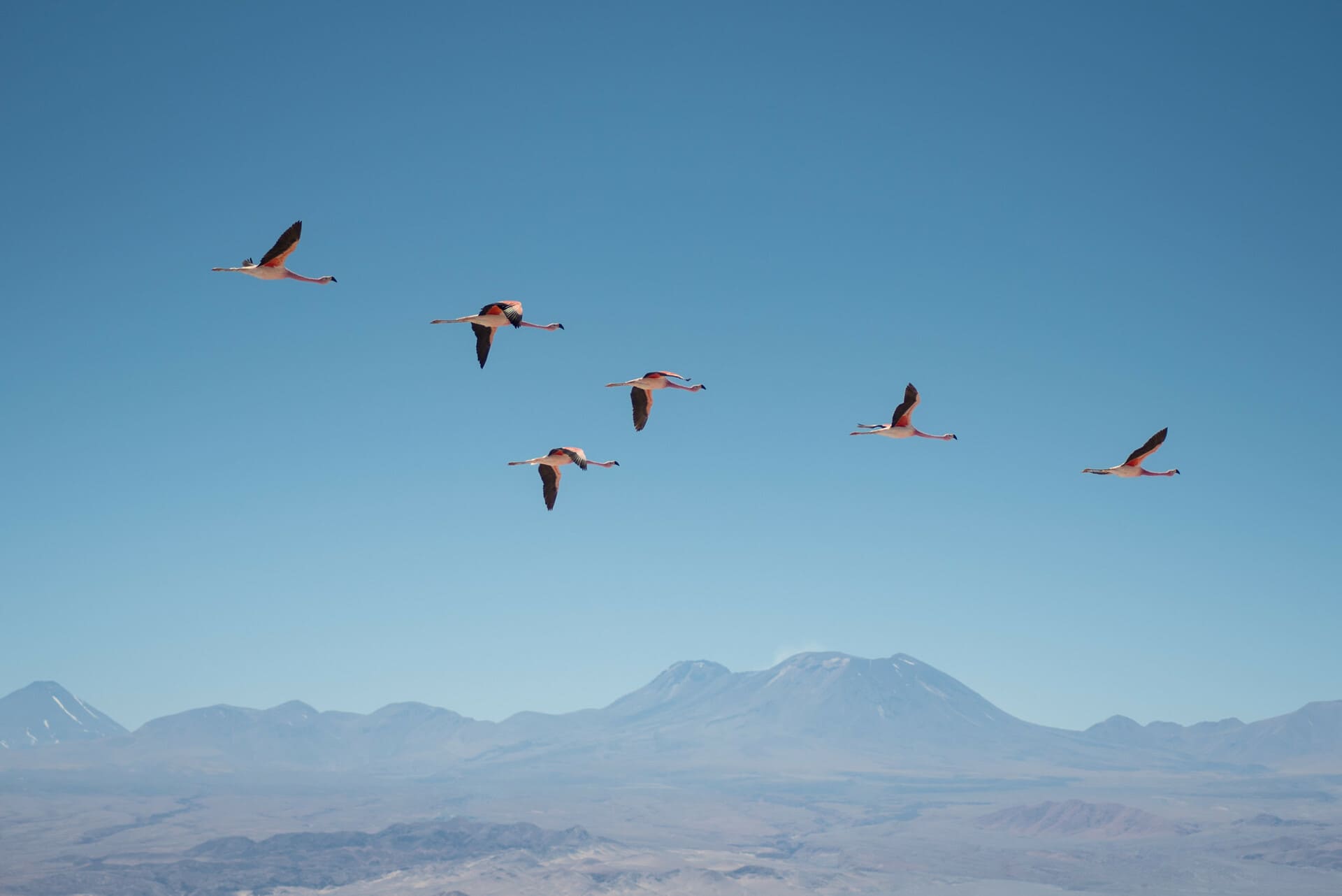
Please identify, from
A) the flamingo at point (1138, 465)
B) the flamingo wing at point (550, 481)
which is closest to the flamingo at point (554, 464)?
the flamingo wing at point (550, 481)

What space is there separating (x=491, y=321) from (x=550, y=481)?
21.4ft

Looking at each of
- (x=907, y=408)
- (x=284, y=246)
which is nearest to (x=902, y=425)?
(x=907, y=408)

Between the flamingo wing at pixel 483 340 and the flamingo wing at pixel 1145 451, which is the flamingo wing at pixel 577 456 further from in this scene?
the flamingo wing at pixel 1145 451

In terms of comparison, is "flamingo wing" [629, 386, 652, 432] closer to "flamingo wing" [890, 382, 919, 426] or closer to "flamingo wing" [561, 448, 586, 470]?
"flamingo wing" [561, 448, 586, 470]

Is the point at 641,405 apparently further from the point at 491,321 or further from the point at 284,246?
the point at 284,246

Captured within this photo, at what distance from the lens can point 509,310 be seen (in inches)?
1213

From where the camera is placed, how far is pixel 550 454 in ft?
114

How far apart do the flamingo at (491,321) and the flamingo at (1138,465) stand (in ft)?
60.3

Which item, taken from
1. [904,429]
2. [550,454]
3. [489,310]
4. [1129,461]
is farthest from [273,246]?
[1129,461]

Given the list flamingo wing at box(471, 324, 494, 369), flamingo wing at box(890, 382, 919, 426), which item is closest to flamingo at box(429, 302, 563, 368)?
flamingo wing at box(471, 324, 494, 369)

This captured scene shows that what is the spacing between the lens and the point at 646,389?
3462 cm

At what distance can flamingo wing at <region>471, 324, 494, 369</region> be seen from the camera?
107 feet

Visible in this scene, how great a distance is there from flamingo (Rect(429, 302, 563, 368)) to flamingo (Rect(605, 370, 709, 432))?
11.8 feet

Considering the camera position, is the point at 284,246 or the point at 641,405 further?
the point at 641,405
